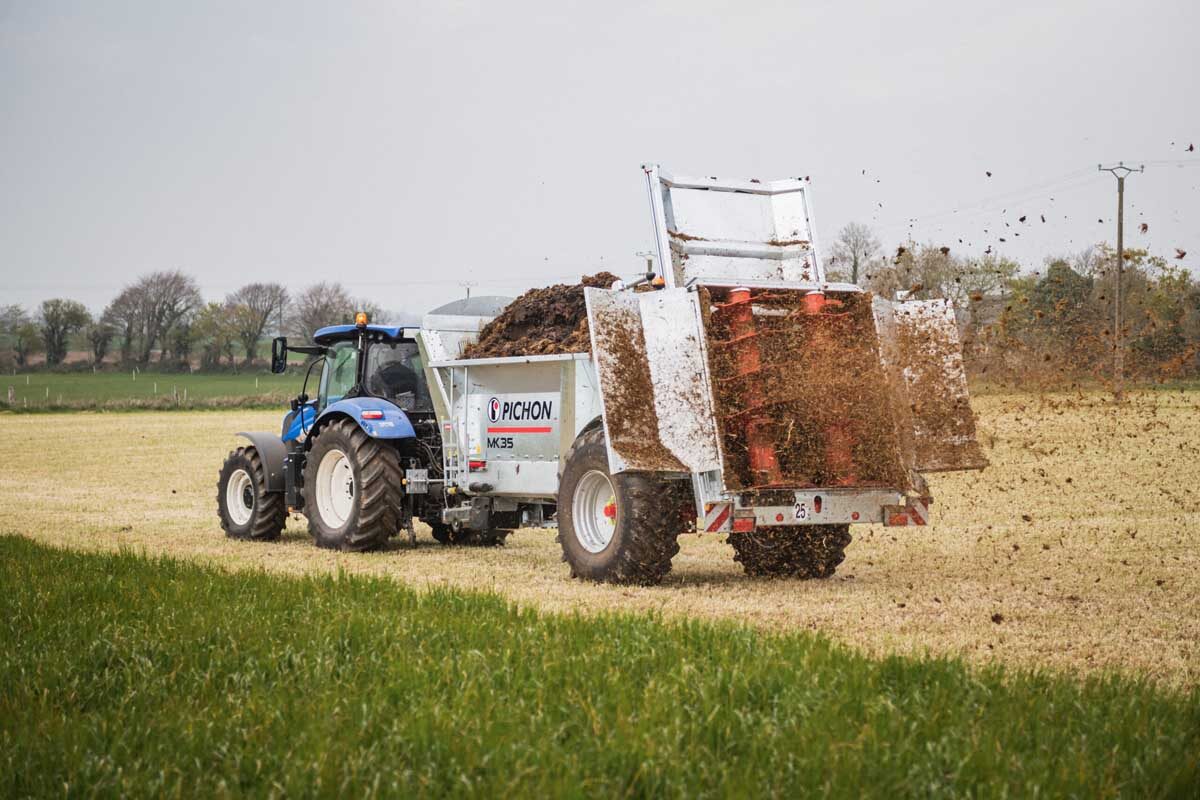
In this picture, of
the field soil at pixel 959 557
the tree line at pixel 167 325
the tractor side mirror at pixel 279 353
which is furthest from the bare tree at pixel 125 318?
the tractor side mirror at pixel 279 353

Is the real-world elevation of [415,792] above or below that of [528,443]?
below

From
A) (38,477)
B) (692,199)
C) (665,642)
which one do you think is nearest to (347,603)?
(665,642)

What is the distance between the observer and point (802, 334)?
977cm

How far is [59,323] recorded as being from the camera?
3393 inches

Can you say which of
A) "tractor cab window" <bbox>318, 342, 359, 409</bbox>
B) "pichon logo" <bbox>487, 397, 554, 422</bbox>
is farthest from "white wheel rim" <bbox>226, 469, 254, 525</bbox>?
"pichon logo" <bbox>487, 397, 554, 422</bbox>

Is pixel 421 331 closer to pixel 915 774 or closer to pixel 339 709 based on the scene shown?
pixel 339 709

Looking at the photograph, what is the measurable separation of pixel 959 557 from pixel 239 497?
8.18 metres

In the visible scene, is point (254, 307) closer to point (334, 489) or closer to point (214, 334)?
point (214, 334)

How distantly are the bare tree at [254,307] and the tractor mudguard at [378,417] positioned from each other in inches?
3070

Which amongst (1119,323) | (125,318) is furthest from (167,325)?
(1119,323)

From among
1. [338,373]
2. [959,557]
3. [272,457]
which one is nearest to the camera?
[959,557]

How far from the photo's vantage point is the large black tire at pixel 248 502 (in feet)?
47.0

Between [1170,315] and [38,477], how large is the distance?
120ft

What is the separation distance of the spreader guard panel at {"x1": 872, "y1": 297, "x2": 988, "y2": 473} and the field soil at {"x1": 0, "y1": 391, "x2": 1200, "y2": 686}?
1.07 metres
